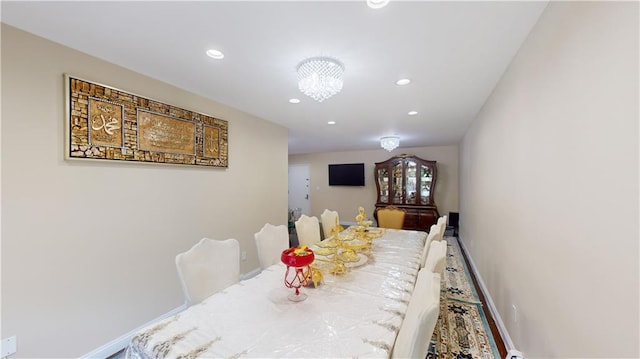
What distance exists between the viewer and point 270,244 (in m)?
2.18

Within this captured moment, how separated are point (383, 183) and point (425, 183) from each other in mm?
1032

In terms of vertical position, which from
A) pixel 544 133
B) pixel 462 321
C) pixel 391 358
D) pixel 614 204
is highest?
pixel 544 133

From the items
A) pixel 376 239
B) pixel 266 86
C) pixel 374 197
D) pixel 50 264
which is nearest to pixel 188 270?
pixel 50 264

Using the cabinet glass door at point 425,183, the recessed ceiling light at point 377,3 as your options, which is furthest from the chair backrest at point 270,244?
the cabinet glass door at point 425,183

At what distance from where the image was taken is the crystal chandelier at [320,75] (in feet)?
5.66

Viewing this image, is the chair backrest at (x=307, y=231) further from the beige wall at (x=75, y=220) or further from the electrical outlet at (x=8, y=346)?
the electrical outlet at (x=8, y=346)

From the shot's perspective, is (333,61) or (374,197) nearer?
(333,61)

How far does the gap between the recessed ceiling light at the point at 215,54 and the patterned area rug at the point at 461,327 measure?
2738 mm

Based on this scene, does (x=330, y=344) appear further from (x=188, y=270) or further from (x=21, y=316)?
(x=21, y=316)

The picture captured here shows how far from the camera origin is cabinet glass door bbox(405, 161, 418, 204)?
238 inches

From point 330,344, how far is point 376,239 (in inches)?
75.2

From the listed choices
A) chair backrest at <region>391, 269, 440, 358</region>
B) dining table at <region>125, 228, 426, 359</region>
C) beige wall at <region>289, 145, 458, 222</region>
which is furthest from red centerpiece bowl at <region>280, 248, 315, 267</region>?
beige wall at <region>289, 145, 458, 222</region>

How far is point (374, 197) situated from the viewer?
6957mm

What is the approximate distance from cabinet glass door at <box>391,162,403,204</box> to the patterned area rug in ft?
10.2
